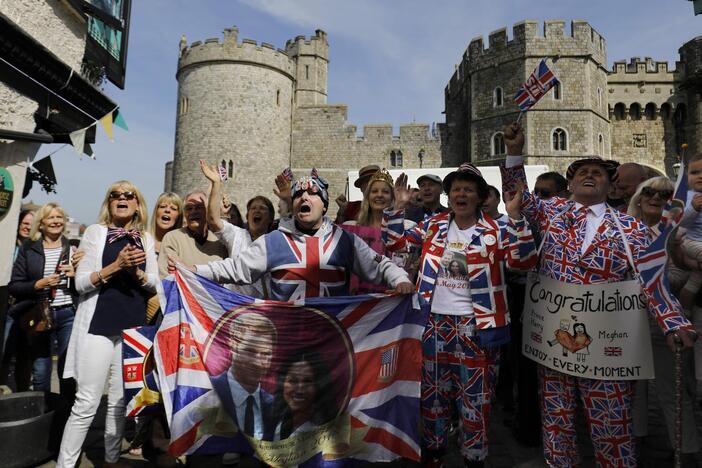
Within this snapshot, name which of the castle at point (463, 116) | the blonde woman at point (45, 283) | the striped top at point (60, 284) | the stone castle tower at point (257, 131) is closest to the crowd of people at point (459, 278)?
the blonde woman at point (45, 283)

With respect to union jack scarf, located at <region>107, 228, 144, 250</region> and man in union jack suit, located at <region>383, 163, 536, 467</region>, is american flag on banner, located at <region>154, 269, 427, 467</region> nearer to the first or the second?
man in union jack suit, located at <region>383, 163, 536, 467</region>

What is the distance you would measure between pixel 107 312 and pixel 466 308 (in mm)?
2502

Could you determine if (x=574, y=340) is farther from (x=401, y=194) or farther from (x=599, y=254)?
(x=401, y=194)

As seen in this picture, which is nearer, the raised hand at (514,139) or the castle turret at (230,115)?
the raised hand at (514,139)

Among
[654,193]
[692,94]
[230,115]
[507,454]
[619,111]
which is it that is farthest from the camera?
[619,111]

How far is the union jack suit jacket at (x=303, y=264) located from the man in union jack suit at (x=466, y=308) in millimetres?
329

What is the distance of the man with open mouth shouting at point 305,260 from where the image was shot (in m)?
2.99

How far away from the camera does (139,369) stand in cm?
300

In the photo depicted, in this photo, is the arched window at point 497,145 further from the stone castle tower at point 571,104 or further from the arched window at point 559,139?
the arched window at point 559,139

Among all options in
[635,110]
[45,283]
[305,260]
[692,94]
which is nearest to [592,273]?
[305,260]

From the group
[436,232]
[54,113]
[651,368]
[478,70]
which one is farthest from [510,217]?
[478,70]

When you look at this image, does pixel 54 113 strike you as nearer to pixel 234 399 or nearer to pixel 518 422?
pixel 234 399

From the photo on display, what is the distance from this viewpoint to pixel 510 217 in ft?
9.46

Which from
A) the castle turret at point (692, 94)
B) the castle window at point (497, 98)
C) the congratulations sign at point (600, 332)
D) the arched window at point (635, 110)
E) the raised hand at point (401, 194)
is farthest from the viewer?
the arched window at point (635, 110)
